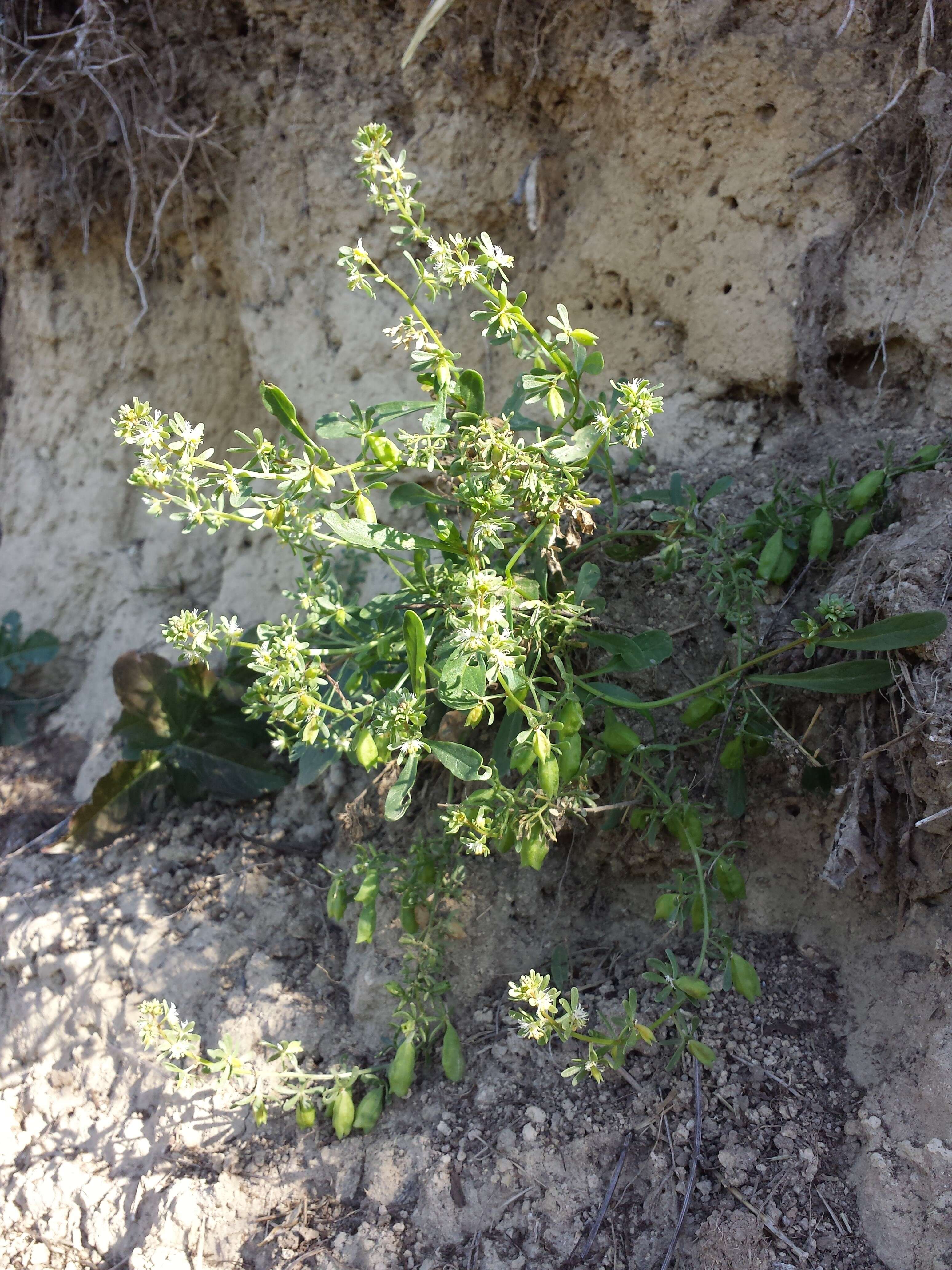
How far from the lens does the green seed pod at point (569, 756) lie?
5.65 ft

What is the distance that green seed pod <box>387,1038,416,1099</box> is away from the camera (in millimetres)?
1948

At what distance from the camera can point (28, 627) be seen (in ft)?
12.3

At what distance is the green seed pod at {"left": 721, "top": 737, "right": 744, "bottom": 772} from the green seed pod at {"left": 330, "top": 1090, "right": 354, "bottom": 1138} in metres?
1.09

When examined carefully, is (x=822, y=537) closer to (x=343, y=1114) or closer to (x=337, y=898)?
(x=337, y=898)

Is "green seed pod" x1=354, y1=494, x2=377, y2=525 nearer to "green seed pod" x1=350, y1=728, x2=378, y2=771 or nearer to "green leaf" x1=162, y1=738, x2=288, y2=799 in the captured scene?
"green seed pod" x1=350, y1=728, x2=378, y2=771

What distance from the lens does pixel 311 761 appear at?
2.23 meters

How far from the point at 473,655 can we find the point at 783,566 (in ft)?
2.89

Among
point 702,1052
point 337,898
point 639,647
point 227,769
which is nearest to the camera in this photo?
point 702,1052

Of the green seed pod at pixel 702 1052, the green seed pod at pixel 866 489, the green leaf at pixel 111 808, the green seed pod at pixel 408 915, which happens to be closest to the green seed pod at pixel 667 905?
the green seed pod at pixel 702 1052

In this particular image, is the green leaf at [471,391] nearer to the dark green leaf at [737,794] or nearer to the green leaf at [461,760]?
the green leaf at [461,760]

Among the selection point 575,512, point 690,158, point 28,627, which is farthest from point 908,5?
point 28,627

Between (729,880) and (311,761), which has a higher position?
(311,761)

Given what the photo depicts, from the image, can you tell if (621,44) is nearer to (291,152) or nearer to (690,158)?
(690,158)

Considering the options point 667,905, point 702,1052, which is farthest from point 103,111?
point 702,1052
